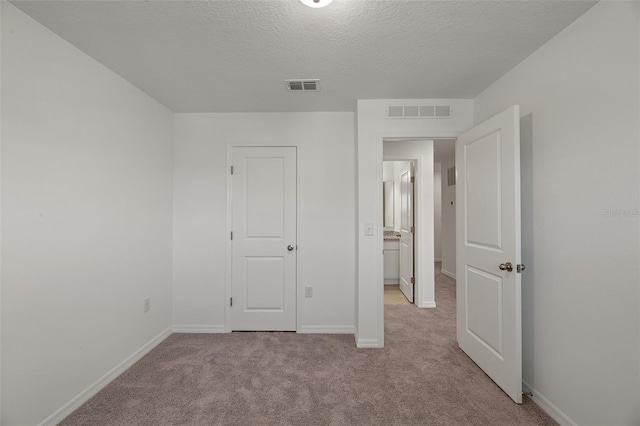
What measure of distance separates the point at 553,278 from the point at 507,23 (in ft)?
5.31

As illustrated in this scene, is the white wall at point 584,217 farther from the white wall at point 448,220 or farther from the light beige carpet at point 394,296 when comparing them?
the white wall at point 448,220

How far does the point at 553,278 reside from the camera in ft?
5.70

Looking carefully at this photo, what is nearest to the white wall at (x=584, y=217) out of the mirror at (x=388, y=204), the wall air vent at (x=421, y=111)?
the wall air vent at (x=421, y=111)

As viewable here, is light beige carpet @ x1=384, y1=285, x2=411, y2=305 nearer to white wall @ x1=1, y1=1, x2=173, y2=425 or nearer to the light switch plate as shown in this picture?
the light switch plate

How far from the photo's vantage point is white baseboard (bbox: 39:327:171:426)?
5.54 ft

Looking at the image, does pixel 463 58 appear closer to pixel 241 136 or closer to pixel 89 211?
pixel 241 136

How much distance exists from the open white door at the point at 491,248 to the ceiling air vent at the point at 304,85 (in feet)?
4.71

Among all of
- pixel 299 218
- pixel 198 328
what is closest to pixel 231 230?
pixel 299 218

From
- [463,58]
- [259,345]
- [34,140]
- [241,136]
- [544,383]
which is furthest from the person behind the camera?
[241,136]

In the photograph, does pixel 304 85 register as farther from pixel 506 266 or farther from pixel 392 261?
pixel 392 261

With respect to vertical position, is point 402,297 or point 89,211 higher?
point 89,211

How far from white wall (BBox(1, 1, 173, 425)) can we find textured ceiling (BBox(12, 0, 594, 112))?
0.83ft

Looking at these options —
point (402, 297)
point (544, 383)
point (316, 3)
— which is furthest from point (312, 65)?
point (402, 297)

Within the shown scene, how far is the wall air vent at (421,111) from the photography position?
2.66 meters
